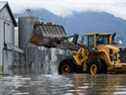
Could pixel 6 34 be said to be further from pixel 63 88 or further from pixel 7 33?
pixel 63 88

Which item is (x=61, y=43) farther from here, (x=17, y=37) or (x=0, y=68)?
(x=17, y=37)

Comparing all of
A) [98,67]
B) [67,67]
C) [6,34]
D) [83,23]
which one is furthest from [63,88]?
[83,23]

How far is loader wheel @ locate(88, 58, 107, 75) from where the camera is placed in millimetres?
30188

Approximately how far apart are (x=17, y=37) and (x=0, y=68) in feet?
69.3

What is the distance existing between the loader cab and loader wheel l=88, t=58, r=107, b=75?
1593 millimetres

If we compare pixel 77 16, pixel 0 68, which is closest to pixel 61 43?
pixel 0 68

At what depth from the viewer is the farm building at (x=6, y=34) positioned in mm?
53156

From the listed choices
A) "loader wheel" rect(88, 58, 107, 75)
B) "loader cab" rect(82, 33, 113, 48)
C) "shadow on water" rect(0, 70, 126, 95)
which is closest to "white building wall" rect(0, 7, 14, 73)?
"loader cab" rect(82, 33, 113, 48)

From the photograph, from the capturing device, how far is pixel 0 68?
140 feet

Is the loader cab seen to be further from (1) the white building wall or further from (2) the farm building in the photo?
(1) the white building wall

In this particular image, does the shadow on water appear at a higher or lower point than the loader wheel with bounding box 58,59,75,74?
lower

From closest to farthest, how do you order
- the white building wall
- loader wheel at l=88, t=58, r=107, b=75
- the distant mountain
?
loader wheel at l=88, t=58, r=107, b=75 → the white building wall → the distant mountain

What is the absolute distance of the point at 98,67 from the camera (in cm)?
3027

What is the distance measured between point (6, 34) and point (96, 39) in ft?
82.8
